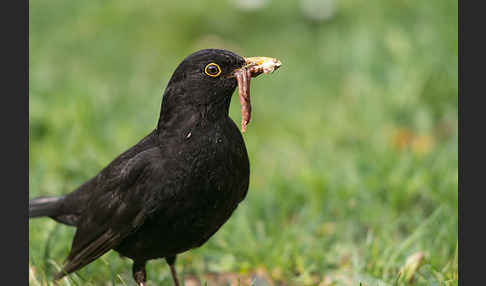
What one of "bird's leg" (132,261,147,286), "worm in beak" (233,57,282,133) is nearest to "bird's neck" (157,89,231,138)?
"worm in beak" (233,57,282,133)

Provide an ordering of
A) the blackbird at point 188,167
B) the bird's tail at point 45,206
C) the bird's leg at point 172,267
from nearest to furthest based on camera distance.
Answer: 1. the blackbird at point 188,167
2. the bird's leg at point 172,267
3. the bird's tail at point 45,206

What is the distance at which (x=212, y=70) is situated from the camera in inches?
149

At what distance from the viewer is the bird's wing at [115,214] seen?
3859mm

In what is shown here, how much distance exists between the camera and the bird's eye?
379 cm

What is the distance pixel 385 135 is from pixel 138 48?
3.71m

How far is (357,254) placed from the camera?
4809 millimetres

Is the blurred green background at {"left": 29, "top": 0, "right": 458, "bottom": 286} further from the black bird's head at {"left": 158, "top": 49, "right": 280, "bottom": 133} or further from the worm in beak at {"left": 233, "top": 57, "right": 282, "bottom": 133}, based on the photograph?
the worm in beak at {"left": 233, "top": 57, "right": 282, "bottom": 133}

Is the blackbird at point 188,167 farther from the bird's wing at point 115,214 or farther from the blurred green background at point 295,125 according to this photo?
the blurred green background at point 295,125

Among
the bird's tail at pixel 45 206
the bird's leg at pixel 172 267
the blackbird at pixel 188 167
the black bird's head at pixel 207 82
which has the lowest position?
the bird's leg at pixel 172 267

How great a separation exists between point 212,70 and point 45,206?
1797 mm

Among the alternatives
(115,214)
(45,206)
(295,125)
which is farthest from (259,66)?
(295,125)

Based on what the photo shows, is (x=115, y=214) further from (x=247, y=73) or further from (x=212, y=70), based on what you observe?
(x=247, y=73)

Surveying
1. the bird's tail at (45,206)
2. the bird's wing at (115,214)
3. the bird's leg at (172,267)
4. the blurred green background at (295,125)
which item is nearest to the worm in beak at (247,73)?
the bird's wing at (115,214)

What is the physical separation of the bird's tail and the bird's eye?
1627 mm
